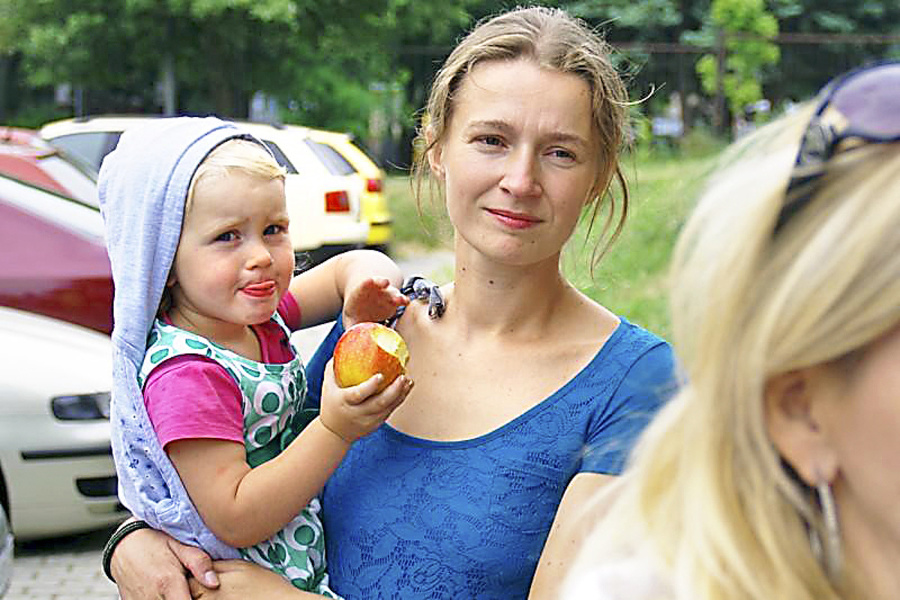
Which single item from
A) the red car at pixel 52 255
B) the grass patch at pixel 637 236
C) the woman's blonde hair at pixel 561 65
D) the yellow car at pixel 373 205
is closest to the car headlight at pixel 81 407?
the red car at pixel 52 255

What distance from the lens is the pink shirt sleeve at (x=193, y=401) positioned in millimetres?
2162

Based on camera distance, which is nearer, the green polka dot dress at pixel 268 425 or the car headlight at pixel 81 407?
the green polka dot dress at pixel 268 425

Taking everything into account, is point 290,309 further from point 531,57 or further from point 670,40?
point 670,40

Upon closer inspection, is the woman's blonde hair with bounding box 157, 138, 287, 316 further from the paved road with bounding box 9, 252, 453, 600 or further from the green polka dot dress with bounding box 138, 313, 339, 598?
the paved road with bounding box 9, 252, 453, 600

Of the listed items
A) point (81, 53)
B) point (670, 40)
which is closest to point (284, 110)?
point (81, 53)

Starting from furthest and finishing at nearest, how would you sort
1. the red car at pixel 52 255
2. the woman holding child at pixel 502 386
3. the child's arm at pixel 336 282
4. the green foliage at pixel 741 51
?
the green foliage at pixel 741 51 → the red car at pixel 52 255 → the child's arm at pixel 336 282 → the woman holding child at pixel 502 386

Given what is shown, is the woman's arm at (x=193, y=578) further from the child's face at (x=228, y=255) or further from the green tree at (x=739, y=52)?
the green tree at (x=739, y=52)

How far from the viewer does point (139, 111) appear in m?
28.3

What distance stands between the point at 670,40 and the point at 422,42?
530 centimetres

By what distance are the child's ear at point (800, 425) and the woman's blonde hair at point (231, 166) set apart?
127 centimetres

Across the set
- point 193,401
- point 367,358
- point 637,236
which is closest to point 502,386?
point 367,358

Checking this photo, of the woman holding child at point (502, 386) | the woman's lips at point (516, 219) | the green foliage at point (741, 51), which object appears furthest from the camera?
the green foliage at point (741, 51)

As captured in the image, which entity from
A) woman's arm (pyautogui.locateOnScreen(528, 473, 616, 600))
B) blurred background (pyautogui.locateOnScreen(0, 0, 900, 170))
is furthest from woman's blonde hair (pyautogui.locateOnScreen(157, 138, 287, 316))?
blurred background (pyautogui.locateOnScreen(0, 0, 900, 170))

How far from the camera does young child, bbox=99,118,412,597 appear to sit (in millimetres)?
2164
